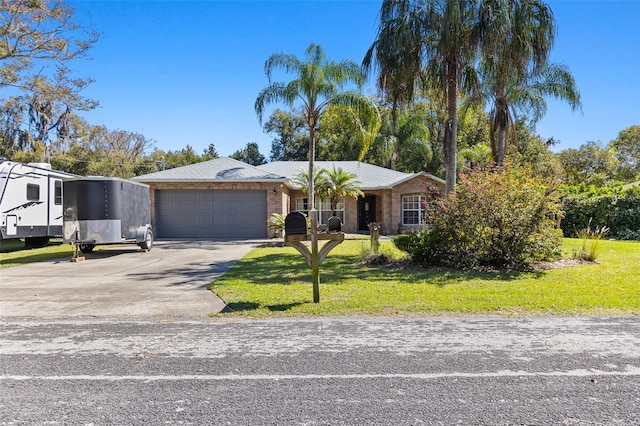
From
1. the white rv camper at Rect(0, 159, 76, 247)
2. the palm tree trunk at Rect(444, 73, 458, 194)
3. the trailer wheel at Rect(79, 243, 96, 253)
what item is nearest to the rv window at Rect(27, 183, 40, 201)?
the white rv camper at Rect(0, 159, 76, 247)

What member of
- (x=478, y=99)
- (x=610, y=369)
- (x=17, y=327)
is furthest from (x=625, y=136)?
(x=17, y=327)

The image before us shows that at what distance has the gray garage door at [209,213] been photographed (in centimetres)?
2083

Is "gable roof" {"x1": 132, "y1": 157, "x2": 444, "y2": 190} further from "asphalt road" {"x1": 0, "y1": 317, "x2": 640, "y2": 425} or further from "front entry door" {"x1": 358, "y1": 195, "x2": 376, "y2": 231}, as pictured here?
"asphalt road" {"x1": 0, "y1": 317, "x2": 640, "y2": 425}

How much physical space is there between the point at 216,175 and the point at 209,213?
194 cm

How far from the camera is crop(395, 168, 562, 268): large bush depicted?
392 inches

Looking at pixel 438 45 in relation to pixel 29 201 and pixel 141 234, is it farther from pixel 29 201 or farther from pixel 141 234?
pixel 29 201

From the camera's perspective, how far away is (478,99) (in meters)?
13.3

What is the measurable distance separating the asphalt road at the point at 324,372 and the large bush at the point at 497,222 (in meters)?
4.34

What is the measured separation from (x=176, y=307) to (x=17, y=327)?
2.10 meters

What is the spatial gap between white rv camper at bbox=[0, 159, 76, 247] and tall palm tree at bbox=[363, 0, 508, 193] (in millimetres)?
12947

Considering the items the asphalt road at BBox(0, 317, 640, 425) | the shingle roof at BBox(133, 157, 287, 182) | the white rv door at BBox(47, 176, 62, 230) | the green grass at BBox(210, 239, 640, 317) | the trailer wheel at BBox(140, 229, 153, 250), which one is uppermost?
the shingle roof at BBox(133, 157, 287, 182)

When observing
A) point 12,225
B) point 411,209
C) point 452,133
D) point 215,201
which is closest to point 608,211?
point 411,209

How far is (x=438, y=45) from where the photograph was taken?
39.0ft

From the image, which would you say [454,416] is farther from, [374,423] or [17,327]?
[17,327]
